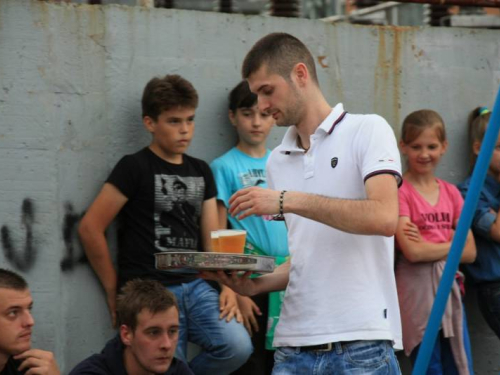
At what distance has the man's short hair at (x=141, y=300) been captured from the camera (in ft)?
16.2

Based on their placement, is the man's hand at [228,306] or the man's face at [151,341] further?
the man's hand at [228,306]

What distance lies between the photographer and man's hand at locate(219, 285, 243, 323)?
218 inches

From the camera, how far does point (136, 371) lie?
4.84 m

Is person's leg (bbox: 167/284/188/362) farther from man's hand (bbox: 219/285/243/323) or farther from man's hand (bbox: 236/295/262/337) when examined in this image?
man's hand (bbox: 236/295/262/337)

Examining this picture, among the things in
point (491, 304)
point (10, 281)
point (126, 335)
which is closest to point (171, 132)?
point (126, 335)

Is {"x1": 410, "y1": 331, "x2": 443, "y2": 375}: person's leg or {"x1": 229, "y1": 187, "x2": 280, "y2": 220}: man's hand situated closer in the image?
{"x1": 229, "y1": 187, "x2": 280, "y2": 220}: man's hand

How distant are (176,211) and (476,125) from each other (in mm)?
2250

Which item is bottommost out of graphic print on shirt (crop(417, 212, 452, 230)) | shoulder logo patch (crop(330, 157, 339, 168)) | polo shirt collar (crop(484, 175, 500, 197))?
graphic print on shirt (crop(417, 212, 452, 230))

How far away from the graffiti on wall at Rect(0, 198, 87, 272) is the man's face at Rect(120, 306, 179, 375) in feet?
2.61

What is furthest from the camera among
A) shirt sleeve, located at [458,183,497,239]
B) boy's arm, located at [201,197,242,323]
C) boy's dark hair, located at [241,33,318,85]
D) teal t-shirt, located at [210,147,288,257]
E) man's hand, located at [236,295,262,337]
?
shirt sleeve, located at [458,183,497,239]

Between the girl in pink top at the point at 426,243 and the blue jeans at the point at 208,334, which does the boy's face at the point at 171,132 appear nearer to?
the blue jeans at the point at 208,334

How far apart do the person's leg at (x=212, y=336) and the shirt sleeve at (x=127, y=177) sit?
1.92 ft

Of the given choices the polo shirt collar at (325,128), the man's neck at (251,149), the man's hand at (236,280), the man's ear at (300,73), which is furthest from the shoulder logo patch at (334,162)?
the man's neck at (251,149)

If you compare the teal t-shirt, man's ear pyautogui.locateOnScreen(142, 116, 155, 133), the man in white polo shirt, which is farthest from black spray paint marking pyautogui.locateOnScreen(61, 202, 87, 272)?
the man in white polo shirt
